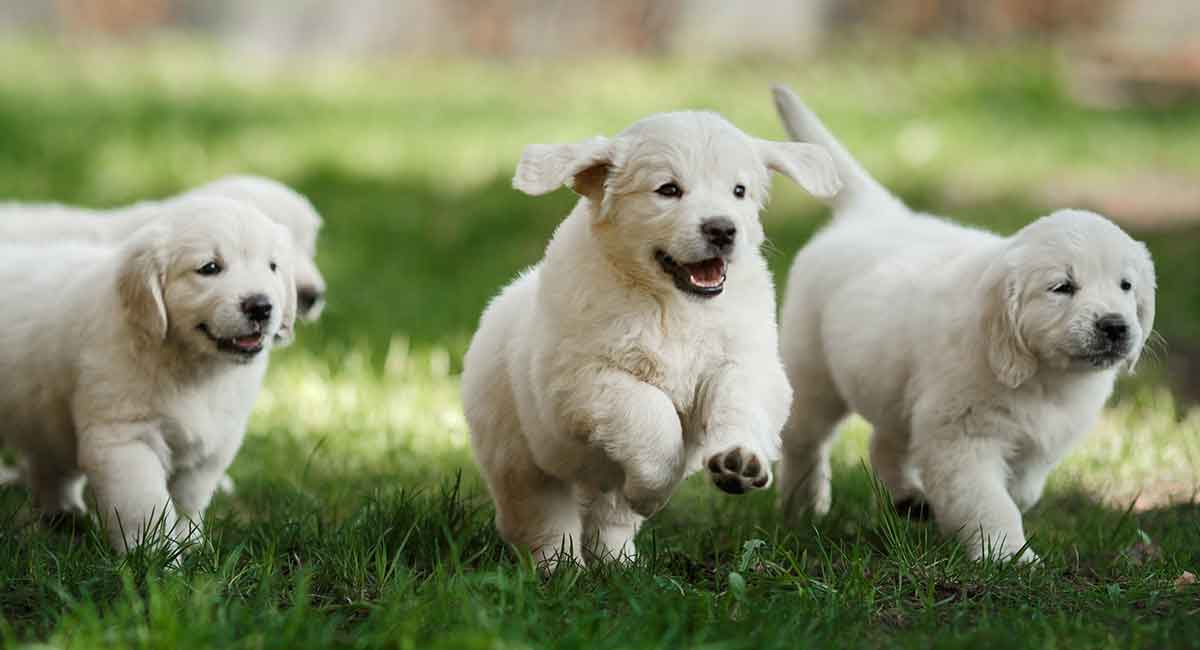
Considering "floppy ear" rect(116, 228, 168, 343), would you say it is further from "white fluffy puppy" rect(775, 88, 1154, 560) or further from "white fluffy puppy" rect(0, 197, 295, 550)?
"white fluffy puppy" rect(775, 88, 1154, 560)

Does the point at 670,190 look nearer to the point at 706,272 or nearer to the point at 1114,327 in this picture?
the point at 706,272

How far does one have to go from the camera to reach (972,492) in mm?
4758

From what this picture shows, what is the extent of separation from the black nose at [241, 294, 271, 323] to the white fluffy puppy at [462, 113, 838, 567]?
0.82 m

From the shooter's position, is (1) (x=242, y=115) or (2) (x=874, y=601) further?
(1) (x=242, y=115)

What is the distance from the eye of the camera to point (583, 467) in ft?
14.0

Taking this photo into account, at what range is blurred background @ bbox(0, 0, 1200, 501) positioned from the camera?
7348mm

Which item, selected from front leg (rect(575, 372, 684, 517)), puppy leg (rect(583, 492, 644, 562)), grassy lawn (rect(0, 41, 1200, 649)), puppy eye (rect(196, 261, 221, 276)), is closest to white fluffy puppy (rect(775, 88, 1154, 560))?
grassy lawn (rect(0, 41, 1200, 649))

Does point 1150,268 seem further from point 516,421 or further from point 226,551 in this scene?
point 226,551

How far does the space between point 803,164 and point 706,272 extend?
497 millimetres

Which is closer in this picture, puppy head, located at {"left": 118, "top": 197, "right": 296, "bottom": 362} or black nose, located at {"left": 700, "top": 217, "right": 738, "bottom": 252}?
black nose, located at {"left": 700, "top": 217, "right": 738, "bottom": 252}

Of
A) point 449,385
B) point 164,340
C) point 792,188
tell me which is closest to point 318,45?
point 792,188

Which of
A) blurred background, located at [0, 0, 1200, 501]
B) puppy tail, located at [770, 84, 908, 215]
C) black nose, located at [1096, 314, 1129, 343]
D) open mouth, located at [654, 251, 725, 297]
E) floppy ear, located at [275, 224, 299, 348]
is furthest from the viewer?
blurred background, located at [0, 0, 1200, 501]

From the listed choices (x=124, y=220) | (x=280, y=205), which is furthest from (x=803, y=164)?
(x=124, y=220)

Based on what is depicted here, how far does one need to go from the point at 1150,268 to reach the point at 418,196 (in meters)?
6.17
